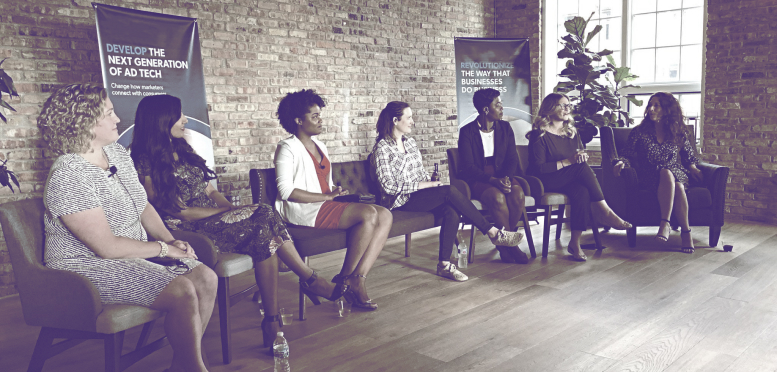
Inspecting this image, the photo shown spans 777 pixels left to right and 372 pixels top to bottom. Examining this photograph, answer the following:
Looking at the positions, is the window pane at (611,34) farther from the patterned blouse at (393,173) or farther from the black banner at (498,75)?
the patterned blouse at (393,173)

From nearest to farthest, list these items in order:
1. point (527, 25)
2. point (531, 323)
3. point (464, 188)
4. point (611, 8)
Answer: point (531, 323)
point (464, 188)
point (611, 8)
point (527, 25)

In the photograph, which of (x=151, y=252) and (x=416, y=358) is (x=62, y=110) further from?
(x=416, y=358)

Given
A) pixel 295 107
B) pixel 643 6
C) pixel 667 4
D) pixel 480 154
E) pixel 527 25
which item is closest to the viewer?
pixel 295 107

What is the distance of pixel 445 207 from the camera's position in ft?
14.1

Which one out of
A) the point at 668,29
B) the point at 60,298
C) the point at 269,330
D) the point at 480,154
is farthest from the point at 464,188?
the point at 668,29

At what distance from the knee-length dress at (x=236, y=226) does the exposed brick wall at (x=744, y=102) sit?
5.25 m

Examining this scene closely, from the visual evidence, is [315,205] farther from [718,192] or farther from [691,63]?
[691,63]

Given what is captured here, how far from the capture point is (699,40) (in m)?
6.78

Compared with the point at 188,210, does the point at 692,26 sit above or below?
above

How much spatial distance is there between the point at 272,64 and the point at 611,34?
4.27 m

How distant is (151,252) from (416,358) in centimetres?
127

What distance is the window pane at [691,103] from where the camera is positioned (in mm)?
6824

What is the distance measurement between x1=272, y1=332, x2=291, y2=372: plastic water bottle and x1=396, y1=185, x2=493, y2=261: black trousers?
1732 mm

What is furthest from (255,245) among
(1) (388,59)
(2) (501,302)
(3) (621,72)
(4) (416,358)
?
(3) (621,72)
